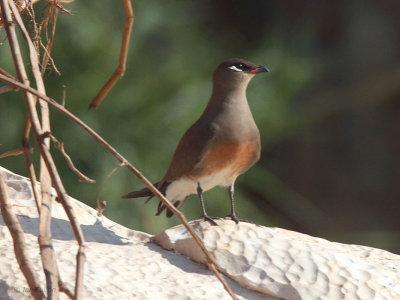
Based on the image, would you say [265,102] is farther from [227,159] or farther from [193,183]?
[227,159]

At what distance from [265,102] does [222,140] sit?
6.74 feet

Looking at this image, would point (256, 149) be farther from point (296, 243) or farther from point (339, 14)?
point (339, 14)

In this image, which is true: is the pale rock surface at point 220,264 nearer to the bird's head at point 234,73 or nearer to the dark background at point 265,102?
the bird's head at point 234,73

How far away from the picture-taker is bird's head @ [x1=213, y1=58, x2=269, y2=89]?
95.1 inches

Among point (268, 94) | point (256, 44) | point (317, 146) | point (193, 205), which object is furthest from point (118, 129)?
point (317, 146)

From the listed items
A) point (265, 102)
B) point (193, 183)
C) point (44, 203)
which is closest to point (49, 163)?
point (44, 203)

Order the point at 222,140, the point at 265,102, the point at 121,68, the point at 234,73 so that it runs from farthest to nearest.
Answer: the point at 265,102 → the point at 234,73 → the point at 222,140 → the point at 121,68

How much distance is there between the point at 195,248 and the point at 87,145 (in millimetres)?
2109

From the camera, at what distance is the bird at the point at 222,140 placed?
7.53ft

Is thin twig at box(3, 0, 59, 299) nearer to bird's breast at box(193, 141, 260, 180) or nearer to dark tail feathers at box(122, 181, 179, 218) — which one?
bird's breast at box(193, 141, 260, 180)

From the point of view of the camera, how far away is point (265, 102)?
4.30 m

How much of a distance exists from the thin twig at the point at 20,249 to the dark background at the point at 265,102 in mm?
1917

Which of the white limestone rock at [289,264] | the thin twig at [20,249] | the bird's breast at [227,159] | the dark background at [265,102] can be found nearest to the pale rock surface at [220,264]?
the white limestone rock at [289,264]

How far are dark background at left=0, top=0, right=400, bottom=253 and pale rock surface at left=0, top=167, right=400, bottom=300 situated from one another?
157cm
